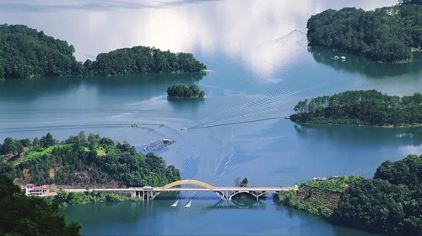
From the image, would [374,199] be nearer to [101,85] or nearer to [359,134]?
[359,134]

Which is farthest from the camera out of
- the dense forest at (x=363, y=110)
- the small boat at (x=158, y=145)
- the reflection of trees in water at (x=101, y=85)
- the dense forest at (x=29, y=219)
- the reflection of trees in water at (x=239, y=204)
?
the reflection of trees in water at (x=101, y=85)

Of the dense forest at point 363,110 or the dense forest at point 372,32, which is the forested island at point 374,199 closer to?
the dense forest at point 363,110

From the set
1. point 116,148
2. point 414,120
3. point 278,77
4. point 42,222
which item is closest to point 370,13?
point 278,77

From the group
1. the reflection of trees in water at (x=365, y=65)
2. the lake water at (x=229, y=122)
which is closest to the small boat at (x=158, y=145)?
the lake water at (x=229, y=122)

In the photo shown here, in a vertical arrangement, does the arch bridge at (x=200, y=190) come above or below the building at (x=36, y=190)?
below

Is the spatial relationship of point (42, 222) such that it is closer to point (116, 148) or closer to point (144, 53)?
point (116, 148)

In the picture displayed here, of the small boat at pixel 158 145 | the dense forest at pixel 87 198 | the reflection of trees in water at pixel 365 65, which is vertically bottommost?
the dense forest at pixel 87 198

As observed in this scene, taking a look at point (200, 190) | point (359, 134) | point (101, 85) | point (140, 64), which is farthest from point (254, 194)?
point (140, 64)
